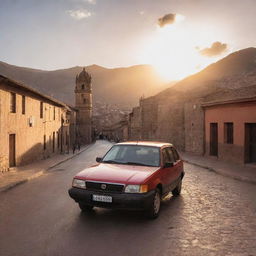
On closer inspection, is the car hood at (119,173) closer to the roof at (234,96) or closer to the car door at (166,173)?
the car door at (166,173)

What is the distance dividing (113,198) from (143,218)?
1004 mm

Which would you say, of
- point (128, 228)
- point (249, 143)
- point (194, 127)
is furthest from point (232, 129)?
point (128, 228)

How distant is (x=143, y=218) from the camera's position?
22.9ft

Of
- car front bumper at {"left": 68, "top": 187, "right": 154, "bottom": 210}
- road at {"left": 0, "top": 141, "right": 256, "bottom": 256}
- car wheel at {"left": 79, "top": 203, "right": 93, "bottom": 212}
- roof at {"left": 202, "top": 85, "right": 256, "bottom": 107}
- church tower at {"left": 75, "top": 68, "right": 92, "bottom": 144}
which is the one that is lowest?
road at {"left": 0, "top": 141, "right": 256, "bottom": 256}

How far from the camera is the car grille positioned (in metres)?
6.49

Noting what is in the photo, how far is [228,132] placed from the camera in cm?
2066

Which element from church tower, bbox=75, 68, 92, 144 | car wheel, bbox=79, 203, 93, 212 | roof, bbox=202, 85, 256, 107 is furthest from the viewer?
church tower, bbox=75, 68, 92, 144

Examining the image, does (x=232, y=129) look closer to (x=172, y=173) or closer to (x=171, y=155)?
(x=171, y=155)

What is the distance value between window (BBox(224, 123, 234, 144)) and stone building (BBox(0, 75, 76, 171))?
41.2 ft

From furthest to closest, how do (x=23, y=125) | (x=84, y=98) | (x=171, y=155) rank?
1. (x=84, y=98)
2. (x=23, y=125)
3. (x=171, y=155)

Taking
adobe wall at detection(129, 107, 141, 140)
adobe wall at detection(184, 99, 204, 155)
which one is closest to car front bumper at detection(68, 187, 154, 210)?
adobe wall at detection(184, 99, 204, 155)

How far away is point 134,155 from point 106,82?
182 metres

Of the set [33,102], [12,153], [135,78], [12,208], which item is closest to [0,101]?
[12,153]

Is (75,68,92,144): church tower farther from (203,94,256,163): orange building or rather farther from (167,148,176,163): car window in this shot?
(167,148,176,163): car window
